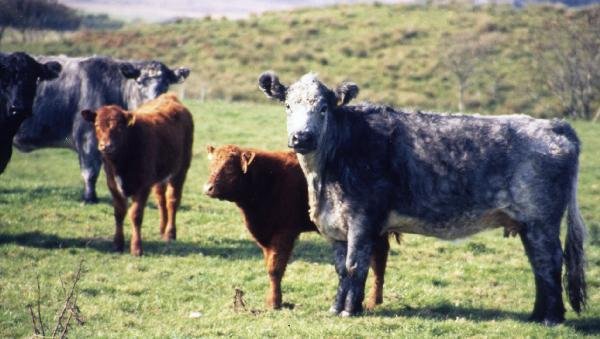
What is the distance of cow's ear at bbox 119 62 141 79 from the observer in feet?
48.4

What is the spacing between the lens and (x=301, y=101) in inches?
304

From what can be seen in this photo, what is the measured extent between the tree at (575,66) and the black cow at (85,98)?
24.6 meters

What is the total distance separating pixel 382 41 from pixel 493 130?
39675 millimetres

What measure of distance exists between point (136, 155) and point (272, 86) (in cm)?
361

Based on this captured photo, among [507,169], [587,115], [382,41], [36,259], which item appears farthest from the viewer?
[382,41]

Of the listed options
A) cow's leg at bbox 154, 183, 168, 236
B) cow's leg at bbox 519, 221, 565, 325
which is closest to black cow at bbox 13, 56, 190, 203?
cow's leg at bbox 154, 183, 168, 236

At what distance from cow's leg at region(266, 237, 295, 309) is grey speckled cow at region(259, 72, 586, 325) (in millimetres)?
606

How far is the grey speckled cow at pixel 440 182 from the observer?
7707 millimetres

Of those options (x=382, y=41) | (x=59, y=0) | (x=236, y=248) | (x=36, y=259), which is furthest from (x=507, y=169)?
(x=382, y=41)

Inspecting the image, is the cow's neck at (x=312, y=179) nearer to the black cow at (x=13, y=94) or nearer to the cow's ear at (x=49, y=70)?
the black cow at (x=13, y=94)

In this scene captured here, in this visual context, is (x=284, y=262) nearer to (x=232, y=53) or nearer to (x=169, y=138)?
(x=169, y=138)

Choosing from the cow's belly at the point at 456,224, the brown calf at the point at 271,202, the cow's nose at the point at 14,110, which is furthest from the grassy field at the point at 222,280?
the cow's nose at the point at 14,110

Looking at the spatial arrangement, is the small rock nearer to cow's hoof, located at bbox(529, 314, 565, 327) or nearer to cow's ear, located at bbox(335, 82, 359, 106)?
Result: cow's ear, located at bbox(335, 82, 359, 106)

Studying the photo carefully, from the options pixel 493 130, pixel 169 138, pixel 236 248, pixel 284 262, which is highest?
pixel 493 130
